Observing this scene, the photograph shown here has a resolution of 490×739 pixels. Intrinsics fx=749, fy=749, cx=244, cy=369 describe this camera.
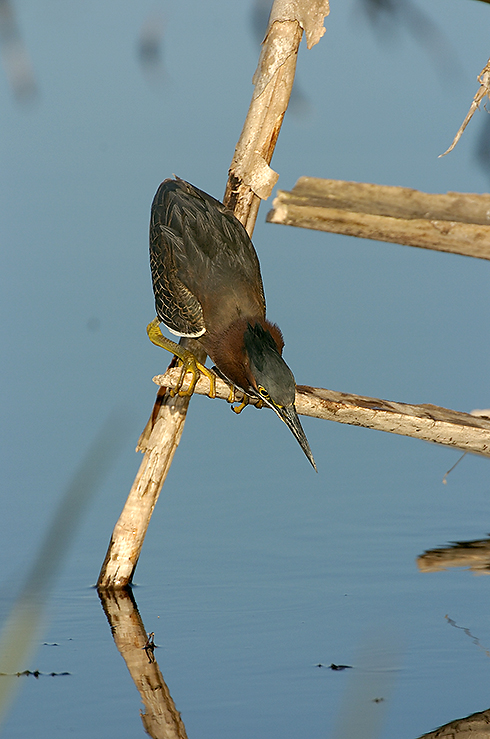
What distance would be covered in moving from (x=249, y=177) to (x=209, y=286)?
2.53 ft

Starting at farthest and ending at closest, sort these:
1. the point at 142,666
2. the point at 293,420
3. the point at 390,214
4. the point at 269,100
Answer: the point at 390,214, the point at 269,100, the point at 142,666, the point at 293,420

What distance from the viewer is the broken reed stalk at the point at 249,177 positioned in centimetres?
393

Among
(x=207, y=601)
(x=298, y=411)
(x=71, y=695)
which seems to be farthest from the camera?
(x=207, y=601)

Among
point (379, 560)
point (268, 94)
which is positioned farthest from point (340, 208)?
point (379, 560)

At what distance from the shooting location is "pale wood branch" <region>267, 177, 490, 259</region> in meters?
4.04

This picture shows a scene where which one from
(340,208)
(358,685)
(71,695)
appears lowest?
(358,685)

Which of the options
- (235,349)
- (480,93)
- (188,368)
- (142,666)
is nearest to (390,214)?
(480,93)

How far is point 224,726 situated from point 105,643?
38.0 inches

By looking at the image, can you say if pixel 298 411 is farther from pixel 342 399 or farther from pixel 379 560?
pixel 379 560

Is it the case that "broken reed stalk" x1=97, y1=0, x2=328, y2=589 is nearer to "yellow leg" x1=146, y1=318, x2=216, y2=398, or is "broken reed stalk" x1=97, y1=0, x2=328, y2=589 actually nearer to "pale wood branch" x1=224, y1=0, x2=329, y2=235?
"pale wood branch" x1=224, y1=0, x2=329, y2=235

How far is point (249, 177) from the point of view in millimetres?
4012

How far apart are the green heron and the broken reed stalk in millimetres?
237

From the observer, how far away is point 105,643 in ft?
11.7

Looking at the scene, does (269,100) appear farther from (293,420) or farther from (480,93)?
(293,420)
